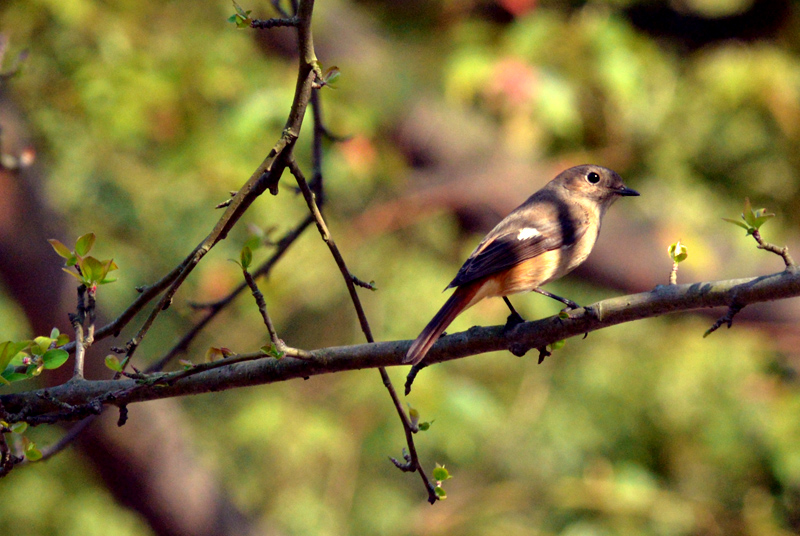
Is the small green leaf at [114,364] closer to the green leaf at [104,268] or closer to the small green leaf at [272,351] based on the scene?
the green leaf at [104,268]

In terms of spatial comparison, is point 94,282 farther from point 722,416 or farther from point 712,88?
point 712,88

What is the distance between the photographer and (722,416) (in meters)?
5.88

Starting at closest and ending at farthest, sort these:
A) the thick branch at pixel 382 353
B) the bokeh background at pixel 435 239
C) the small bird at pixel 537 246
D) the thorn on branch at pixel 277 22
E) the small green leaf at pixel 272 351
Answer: the thorn on branch at pixel 277 22 < the small green leaf at pixel 272 351 < the thick branch at pixel 382 353 < the small bird at pixel 537 246 < the bokeh background at pixel 435 239

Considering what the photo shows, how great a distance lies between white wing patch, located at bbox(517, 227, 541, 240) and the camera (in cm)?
315

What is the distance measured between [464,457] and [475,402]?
78 centimetres

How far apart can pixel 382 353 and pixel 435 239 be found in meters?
4.53

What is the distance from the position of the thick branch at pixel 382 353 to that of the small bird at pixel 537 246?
12.7 inches

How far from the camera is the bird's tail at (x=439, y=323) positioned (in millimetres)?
2037

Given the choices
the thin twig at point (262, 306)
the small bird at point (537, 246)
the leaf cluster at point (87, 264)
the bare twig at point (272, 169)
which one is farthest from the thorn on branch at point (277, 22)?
the small bird at point (537, 246)

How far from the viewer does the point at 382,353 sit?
80.4 inches

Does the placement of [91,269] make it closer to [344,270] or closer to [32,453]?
[32,453]

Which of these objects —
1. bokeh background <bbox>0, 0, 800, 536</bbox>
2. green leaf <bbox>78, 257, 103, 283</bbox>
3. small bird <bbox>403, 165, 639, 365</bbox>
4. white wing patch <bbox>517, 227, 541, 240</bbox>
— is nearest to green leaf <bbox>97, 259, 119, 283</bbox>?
green leaf <bbox>78, 257, 103, 283</bbox>

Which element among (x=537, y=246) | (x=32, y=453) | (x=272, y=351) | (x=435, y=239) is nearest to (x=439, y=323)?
(x=272, y=351)

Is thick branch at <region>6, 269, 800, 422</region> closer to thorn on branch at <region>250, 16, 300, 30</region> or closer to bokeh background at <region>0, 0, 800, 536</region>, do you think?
thorn on branch at <region>250, 16, 300, 30</region>
